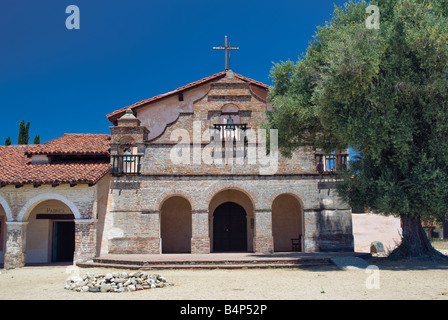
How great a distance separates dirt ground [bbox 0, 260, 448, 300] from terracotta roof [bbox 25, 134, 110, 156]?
20.6 feet

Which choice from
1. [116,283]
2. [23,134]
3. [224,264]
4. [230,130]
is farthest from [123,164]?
[23,134]

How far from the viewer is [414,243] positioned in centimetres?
1493

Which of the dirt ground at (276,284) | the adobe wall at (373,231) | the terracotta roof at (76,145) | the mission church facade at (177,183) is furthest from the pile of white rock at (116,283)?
the adobe wall at (373,231)

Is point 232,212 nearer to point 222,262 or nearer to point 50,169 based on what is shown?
point 222,262

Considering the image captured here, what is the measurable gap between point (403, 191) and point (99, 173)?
1265 cm

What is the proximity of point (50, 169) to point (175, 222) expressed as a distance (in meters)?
6.88

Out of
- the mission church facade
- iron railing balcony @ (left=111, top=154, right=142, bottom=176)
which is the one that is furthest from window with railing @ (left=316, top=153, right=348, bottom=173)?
iron railing balcony @ (left=111, top=154, right=142, bottom=176)

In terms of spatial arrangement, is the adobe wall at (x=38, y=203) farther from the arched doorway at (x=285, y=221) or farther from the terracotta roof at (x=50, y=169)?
the arched doorway at (x=285, y=221)

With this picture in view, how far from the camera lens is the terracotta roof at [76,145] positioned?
19.6 metres

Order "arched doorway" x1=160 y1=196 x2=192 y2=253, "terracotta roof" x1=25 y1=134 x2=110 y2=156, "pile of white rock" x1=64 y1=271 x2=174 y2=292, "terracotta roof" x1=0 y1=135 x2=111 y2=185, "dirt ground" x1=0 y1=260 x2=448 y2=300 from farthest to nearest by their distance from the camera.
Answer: "arched doorway" x1=160 y1=196 x2=192 y2=253 → "terracotta roof" x1=25 y1=134 x2=110 y2=156 → "terracotta roof" x1=0 y1=135 x2=111 y2=185 → "pile of white rock" x1=64 y1=271 x2=174 y2=292 → "dirt ground" x1=0 y1=260 x2=448 y2=300

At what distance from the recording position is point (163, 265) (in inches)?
615

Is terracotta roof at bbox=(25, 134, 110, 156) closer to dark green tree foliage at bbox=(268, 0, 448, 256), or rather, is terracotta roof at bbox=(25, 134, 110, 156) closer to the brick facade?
the brick facade

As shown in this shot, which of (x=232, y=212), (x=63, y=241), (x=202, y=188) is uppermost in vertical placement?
(x=202, y=188)

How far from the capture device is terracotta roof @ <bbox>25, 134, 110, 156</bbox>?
64.2ft
